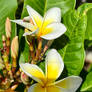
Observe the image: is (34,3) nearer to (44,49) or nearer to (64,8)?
(64,8)

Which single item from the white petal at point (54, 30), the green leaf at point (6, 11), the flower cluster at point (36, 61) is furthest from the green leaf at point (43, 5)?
the white petal at point (54, 30)

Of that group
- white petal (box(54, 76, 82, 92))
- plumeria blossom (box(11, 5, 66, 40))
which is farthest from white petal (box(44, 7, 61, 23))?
white petal (box(54, 76, 82, 92))

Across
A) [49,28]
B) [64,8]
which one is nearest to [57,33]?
[49,28]

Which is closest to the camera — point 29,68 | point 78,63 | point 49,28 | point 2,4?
point 29,68

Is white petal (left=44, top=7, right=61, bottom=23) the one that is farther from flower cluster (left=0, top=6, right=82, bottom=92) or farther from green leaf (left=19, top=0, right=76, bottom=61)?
green leaf (left=19, top=0, right=76, bottom=61)

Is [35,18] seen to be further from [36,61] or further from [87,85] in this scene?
[87,85]

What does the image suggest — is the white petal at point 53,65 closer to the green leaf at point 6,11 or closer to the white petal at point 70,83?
the white petal at point 70,83

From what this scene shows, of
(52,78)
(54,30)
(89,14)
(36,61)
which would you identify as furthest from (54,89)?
(89,14)
